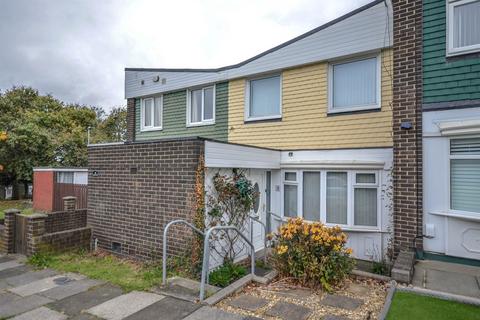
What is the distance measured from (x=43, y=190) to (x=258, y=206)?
12367 mm

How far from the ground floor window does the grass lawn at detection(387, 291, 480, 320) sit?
280cm

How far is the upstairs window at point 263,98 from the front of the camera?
30.5 ft

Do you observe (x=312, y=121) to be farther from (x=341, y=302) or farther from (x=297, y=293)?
(x=341, y=302)

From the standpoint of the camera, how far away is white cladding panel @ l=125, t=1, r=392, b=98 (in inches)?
290

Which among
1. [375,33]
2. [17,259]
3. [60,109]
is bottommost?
[17,259]

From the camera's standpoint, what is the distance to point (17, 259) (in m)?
6.93

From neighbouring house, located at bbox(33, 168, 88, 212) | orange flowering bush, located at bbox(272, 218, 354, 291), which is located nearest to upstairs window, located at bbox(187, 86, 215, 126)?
orange flowering bush, located at bbox(272, 218, 354, 291)

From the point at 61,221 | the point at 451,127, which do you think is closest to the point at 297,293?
the point at 451,127

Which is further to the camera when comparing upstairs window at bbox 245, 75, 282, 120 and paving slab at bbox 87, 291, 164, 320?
upstairs window at bbox 245, 75, 282, 120

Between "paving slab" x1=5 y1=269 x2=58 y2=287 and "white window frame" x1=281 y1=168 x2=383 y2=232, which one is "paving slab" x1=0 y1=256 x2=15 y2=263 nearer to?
"paving slab" x1=5 y1=269 x2=58 y2=287

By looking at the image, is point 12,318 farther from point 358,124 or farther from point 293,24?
point 293,24

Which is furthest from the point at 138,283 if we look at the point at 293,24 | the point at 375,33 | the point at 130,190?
the point at 293,24

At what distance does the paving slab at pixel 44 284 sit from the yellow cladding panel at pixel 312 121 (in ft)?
19.2

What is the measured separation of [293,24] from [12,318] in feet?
48.8
